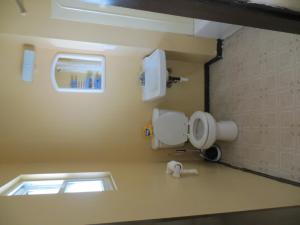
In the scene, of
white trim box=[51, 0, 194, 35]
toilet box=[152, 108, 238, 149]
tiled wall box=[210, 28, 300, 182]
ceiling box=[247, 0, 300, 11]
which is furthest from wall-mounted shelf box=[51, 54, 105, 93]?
ceiling box=[247, 0, 300, 11]

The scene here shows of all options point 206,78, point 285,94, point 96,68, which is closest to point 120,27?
point 96,68

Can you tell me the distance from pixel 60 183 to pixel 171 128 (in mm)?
1156

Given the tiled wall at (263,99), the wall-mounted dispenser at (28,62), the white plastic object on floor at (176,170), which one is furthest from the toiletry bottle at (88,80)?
the tiled wall at (263,99)

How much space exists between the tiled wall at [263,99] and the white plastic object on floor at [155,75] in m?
0.73

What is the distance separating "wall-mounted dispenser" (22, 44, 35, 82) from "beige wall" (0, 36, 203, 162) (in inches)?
2.6

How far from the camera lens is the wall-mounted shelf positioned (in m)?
2.46

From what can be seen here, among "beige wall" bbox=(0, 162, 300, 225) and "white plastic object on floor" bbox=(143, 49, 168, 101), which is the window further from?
"white plastic object on floor" bbox=(143, 49, 168, 101)

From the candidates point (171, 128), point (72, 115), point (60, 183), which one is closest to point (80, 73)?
point (72, 115)

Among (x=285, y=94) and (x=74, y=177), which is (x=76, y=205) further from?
(x=285, y=94)

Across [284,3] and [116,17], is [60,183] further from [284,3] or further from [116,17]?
[284,3]

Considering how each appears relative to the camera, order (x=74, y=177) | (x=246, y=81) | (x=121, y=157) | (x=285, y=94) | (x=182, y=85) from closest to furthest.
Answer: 1. (x=285, y=94)
2. (x=74, y=177)
3. (x=246, y=81)
4. (x=121, y=157)
5. (x=182, y=85)

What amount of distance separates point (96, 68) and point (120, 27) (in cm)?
61

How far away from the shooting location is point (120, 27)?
223 cm

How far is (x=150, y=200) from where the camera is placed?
1192mm
